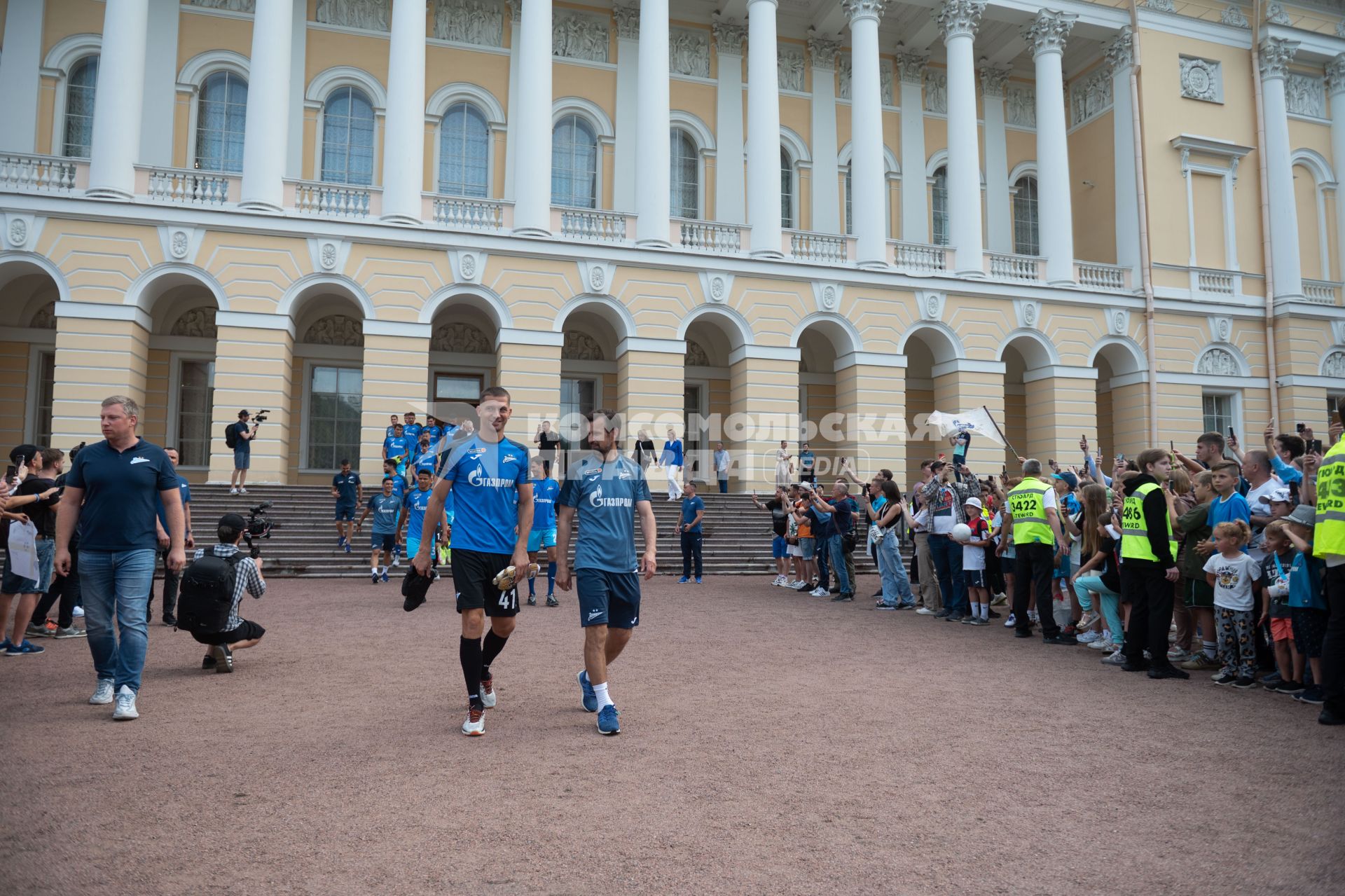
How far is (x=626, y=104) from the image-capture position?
2700 cm

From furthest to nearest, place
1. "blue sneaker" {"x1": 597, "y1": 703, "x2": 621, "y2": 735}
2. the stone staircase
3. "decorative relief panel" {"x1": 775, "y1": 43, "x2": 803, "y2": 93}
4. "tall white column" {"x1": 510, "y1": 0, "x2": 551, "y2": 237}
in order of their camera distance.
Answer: "decorative relief panel" {"x1": 775, "y1": 43, "x2": 803, "y2": 93} < "tall white column" {"x1": 510, "y1": 0, "x2": 551, "y2": 237} < the stone staircase < "blue sneaker" {"x1": 597, "y1": 703, "x2": 621, "y2": 735}

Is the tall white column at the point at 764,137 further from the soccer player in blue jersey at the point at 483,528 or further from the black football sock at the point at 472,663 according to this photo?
the black football sock at the point at 472,663

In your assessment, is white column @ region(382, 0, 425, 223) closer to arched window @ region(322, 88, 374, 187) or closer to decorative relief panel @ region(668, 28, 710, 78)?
arched window @ region(322, 88, 374, 187)

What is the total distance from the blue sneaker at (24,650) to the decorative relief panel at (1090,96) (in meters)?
31.9

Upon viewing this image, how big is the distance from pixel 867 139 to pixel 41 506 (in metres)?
22.5

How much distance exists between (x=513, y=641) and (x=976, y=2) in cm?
2558

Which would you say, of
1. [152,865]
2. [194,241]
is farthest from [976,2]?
[152,865]

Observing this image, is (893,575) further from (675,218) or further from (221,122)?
(221,122)

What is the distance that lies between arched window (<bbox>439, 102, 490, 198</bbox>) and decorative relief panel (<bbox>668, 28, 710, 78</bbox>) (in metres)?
6.28

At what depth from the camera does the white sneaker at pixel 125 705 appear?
19.2 feet

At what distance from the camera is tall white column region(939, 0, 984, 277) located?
2592 cm

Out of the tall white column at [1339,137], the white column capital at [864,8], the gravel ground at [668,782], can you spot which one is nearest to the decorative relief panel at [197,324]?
the gravel ground at [668,782]

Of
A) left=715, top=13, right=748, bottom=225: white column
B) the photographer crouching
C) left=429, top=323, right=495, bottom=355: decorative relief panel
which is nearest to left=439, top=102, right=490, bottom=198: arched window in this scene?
left=429, top=323, right=495, bottom=355: decorative relief panel

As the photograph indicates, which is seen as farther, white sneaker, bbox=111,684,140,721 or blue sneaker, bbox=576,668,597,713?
blue sneaker, bbox=576,668,597,713
